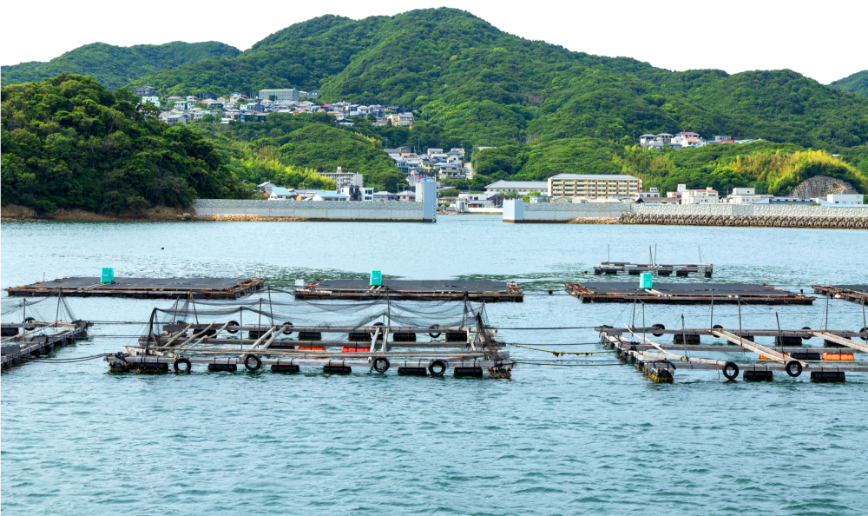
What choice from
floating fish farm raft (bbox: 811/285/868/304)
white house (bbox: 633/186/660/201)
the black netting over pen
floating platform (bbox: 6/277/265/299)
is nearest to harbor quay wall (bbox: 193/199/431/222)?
white house (bbox: 633/186/660/201)

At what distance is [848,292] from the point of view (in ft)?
123

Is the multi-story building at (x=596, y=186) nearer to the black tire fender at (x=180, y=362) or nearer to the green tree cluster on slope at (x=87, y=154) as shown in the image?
the green tree cluster on slope at (x=87, y=154)

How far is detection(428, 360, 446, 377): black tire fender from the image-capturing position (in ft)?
64.4

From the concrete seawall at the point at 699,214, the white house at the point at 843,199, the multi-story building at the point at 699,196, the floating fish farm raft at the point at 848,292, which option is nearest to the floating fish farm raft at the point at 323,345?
the floating fish farm raft at the point at 848,292

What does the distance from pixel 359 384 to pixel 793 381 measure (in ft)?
34.6

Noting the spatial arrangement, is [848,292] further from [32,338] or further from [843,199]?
[843,199]

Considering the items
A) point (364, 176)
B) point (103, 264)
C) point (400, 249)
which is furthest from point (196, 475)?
point (364, 176)

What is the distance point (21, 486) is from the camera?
1226 centimetres

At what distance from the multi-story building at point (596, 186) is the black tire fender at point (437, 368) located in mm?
174964

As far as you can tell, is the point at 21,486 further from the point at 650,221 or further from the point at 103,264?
the point at 650,221

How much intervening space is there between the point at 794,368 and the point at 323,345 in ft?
39.7

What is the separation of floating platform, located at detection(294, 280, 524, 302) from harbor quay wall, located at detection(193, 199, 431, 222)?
98653mm

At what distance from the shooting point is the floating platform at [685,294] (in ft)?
113

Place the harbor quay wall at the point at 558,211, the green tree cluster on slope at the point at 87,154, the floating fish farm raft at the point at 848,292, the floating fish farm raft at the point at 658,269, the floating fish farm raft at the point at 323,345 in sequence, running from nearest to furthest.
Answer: the floating fish farm raft at the point at 323,345 → the floating fish farm raft at the point at 848,292 → the floating fish farm raft at the point at 658,269 → the green tree cluster on slope at the point at 87,154 → the harbor quay wall at the point at 558,211
